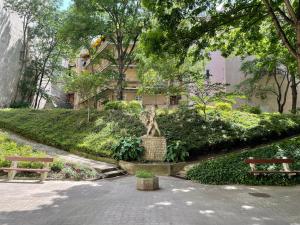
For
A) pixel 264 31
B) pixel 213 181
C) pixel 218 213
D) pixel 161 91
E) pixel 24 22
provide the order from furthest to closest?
pixel 24 22, pixel 161 91, pixel 264 31, pixel 213 181, pixel 218 213

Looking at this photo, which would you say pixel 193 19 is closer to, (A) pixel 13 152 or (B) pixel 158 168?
(B) pixel 158 168

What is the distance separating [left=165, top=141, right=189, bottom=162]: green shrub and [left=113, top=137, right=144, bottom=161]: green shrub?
1.17 metres

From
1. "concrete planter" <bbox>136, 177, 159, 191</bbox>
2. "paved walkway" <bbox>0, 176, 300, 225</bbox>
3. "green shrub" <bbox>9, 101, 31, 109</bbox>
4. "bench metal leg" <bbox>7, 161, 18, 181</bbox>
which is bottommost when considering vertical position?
"paved walkway" <bbox>0, 176, 300, 225</bbox>

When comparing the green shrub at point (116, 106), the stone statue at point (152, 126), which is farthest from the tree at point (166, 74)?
the stone statue at point (152, 126)

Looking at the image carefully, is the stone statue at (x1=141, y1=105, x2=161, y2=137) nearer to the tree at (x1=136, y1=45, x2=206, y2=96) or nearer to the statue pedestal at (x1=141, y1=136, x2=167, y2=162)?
the statue pedestal at (x1=141, y1=136, x2=167, y2=162)

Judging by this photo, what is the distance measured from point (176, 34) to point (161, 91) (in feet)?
20.6

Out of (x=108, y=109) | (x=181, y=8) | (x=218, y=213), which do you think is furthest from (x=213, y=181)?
(x=108, y=109)

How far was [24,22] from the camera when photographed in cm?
3228

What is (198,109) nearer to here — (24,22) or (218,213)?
(218,213)

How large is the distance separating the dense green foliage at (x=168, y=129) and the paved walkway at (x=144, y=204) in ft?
15.4

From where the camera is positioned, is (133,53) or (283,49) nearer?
(283,49)

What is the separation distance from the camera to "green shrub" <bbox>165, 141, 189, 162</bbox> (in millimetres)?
14891

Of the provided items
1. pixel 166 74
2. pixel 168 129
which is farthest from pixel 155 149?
pixel 166 74

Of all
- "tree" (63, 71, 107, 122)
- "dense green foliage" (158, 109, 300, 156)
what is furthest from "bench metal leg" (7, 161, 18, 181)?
"tree" (63, 71, 107, 122)
